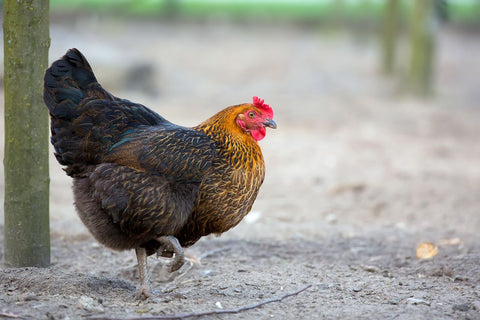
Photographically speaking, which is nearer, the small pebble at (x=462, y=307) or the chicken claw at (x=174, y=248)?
the small pebble at (x=462, y=307)

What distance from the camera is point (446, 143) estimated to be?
11219mm

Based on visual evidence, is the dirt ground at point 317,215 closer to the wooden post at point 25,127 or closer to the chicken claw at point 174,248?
the chicken claw at point 174,248

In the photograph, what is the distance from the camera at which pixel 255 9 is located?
27391 mm

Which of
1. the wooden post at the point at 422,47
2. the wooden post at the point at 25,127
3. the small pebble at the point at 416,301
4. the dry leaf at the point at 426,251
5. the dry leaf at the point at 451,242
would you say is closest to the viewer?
the small pebble at the point at 416,301

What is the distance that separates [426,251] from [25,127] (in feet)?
11.6

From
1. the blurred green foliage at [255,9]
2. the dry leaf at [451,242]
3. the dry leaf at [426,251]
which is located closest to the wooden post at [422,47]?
the blurred green foliage at [255,9]

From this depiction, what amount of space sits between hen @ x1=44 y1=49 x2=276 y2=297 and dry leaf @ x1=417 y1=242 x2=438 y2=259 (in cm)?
188

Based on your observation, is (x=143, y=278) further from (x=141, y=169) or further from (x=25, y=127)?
(x=25, y=127)

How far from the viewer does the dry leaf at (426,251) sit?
5236 millimetres

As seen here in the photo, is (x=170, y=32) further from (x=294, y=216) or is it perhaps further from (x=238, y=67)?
(x=294, y=216)

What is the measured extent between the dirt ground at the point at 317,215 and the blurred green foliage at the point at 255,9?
607cm

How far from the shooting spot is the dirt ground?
12.7 feet

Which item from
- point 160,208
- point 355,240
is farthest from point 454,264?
point 160,208

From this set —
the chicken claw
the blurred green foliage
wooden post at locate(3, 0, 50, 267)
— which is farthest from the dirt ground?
the blurred green foliage
